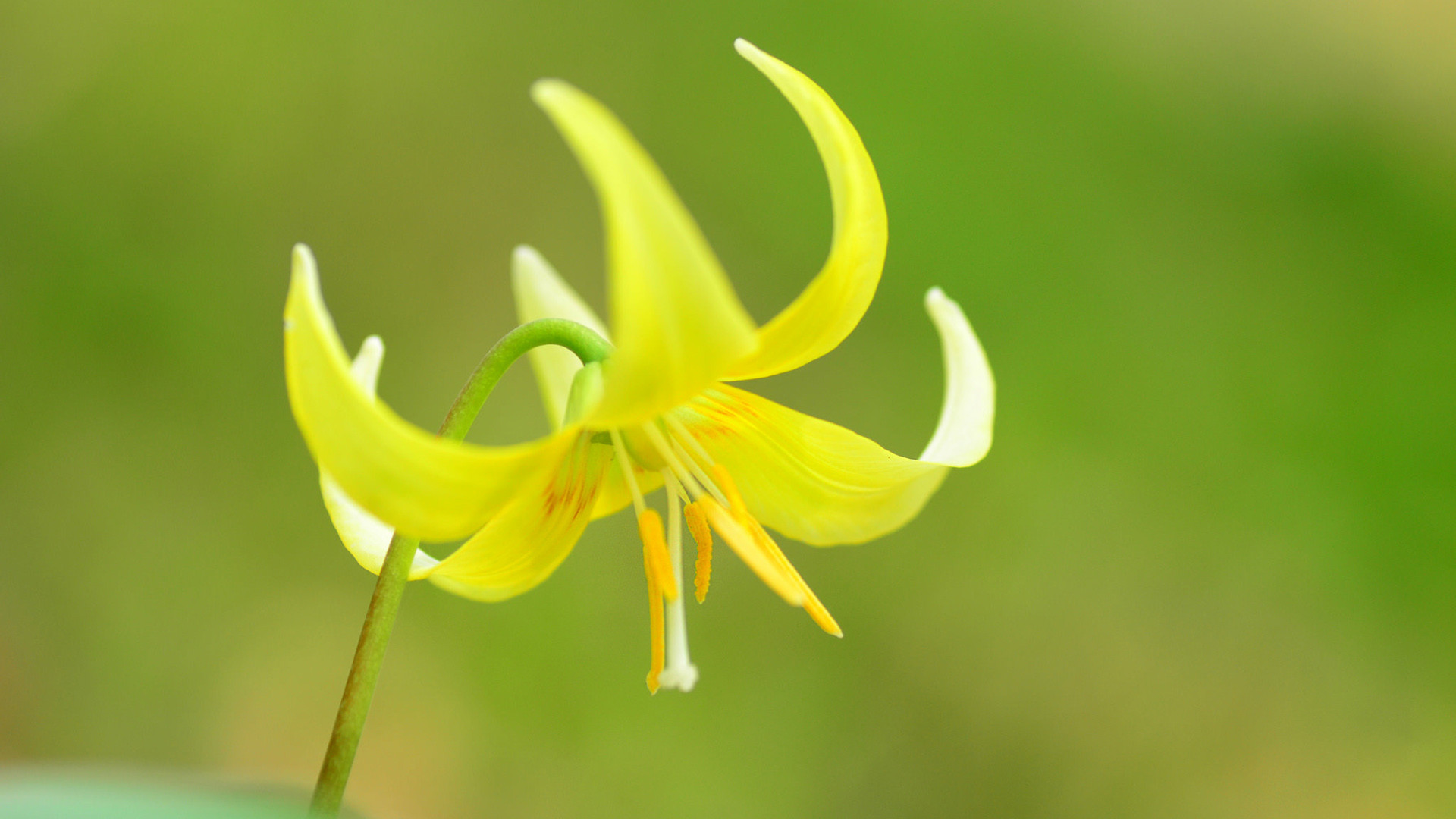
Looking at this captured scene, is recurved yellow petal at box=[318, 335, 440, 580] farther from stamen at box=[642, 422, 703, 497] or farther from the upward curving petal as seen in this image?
the upward curving petal

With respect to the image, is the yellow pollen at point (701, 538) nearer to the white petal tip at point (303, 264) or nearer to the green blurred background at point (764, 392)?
the white petal tip at point (303, 264)

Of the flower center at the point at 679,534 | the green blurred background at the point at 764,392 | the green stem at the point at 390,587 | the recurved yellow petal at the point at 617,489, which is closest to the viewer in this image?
the green stem at the point at 390,587

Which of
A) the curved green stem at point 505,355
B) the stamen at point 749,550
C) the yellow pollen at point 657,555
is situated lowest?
the yellow pollen at point 657,555

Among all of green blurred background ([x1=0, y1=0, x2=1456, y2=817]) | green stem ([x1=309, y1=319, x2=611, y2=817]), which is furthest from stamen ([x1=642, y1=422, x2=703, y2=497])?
green blurred background ([x1=0, y1=0, x2=1456, y2=817])

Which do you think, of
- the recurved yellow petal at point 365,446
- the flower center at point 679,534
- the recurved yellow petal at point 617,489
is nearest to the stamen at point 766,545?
the flower center at point 679,534

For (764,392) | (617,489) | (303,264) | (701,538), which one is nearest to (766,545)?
(701,538)

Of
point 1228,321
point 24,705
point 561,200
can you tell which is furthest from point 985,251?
point 24,705
